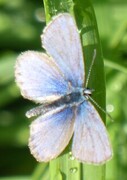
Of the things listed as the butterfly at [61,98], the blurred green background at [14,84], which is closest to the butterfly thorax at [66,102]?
the butterfly at [61,98]

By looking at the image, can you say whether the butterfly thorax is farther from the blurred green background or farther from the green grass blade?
Answer: the blurred green background

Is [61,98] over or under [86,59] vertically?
under

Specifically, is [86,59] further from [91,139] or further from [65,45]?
[91,139]

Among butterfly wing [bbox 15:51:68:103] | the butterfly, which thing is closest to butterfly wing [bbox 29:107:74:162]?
the butterfly

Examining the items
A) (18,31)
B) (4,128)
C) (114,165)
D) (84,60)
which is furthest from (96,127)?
(18,31)

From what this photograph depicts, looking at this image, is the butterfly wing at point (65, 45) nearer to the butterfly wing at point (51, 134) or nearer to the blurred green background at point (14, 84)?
the butterfly wing at point (51, 134)

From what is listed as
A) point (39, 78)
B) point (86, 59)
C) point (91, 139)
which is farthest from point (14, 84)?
point (91, 139)
